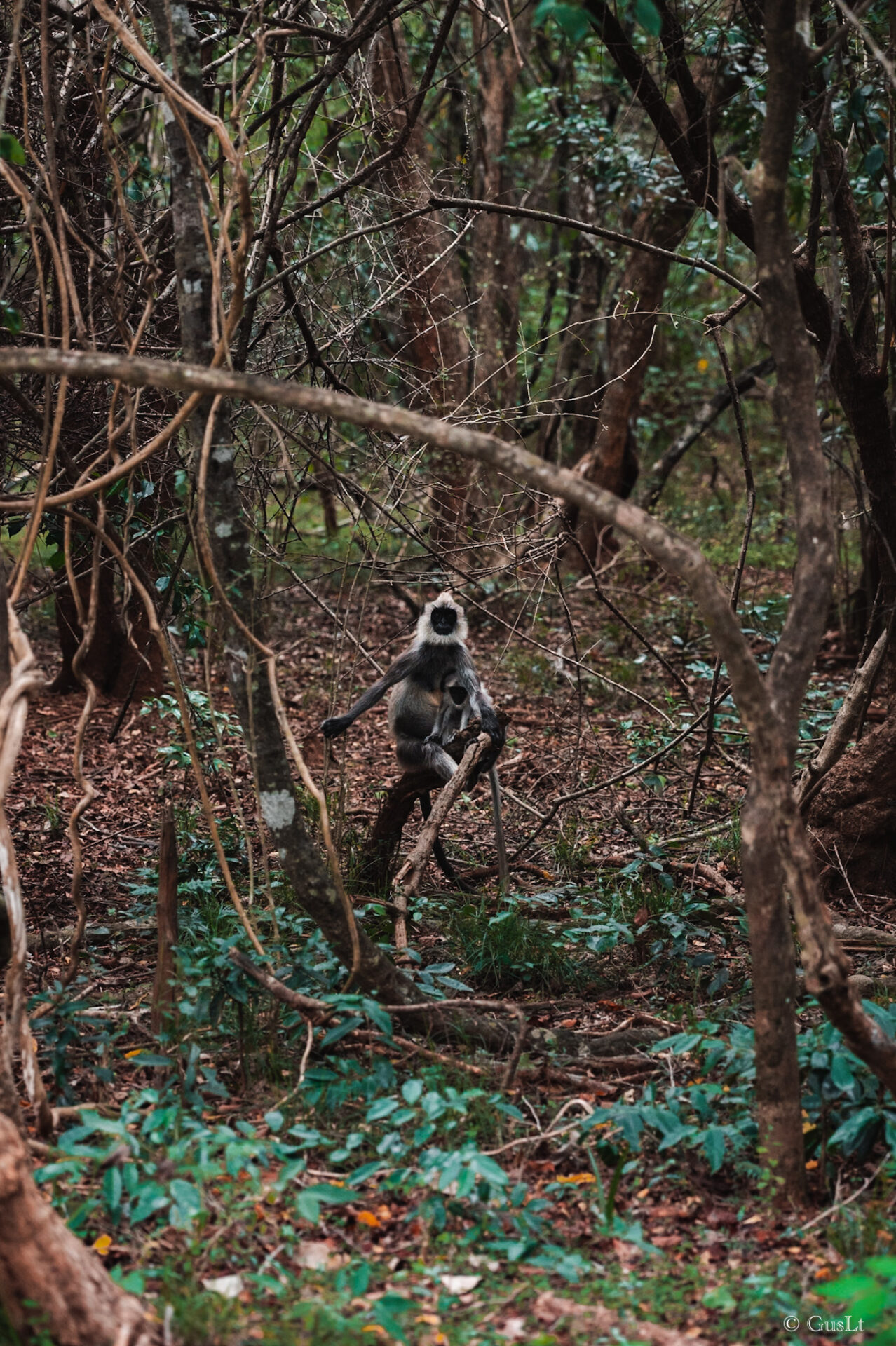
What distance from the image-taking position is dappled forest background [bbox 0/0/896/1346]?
2801 millimetres

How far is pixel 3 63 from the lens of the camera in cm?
482

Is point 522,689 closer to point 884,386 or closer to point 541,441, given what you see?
point 541,441

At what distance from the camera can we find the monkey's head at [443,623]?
6.84 meters

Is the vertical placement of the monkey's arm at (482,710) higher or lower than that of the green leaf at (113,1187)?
higher

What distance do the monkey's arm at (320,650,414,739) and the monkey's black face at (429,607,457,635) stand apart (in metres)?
0.22

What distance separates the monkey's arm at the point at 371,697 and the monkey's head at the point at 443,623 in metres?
0.16

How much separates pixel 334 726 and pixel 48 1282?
11.2 feet

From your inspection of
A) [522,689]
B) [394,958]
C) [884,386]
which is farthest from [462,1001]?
[522,689]

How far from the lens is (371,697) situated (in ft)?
20.7

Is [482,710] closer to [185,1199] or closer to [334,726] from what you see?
[334,726]

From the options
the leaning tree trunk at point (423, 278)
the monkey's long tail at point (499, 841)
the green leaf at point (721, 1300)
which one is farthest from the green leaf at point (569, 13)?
the monkey's long tail at point (499, 841)

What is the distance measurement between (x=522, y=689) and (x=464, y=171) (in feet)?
14.2

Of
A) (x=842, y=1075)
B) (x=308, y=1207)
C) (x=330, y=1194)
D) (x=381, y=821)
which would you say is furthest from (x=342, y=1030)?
(x=381, y=821)

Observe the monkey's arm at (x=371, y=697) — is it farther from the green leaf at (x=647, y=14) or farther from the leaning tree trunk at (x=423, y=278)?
the green leaf at (x=647, y=14)
